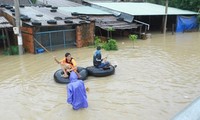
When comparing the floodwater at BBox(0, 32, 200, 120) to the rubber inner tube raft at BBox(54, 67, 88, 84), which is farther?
the rubber inner tube raft at BBox(54, 67, 88, 84)

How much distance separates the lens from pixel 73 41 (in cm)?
1739

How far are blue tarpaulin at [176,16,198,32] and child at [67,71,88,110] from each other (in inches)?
824

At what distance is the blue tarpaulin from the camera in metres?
25.7

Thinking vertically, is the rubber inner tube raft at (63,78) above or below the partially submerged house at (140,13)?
below

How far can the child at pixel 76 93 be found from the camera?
21.9 feet

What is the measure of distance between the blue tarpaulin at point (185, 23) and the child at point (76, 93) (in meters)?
20.9

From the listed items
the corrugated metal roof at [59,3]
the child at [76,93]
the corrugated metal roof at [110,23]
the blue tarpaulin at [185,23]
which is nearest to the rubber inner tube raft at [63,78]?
the child at [76,93]

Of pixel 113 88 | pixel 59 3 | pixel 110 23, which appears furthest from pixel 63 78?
pixel 59 3

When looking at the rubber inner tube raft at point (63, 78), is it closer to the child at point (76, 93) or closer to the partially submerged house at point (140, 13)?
the child at point (76, 93)

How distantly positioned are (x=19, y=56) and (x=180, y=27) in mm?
17661

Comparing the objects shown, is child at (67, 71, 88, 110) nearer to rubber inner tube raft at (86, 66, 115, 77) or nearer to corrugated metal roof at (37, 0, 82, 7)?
rubber inner tube raft at (86, 66, 115, 77)

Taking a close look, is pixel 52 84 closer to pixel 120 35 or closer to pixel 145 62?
pixel 145 62

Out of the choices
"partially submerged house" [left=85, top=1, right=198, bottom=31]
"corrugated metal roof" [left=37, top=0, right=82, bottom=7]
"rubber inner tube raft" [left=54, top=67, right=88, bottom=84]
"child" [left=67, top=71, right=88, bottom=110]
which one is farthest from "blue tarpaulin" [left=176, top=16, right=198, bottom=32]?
"child" [left=67, top=71, right=88, bottom=110]

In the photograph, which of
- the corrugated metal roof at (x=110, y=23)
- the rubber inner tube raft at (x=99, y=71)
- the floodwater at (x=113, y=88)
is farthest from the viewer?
the corrugated metal roof at (x=110, y=23)
